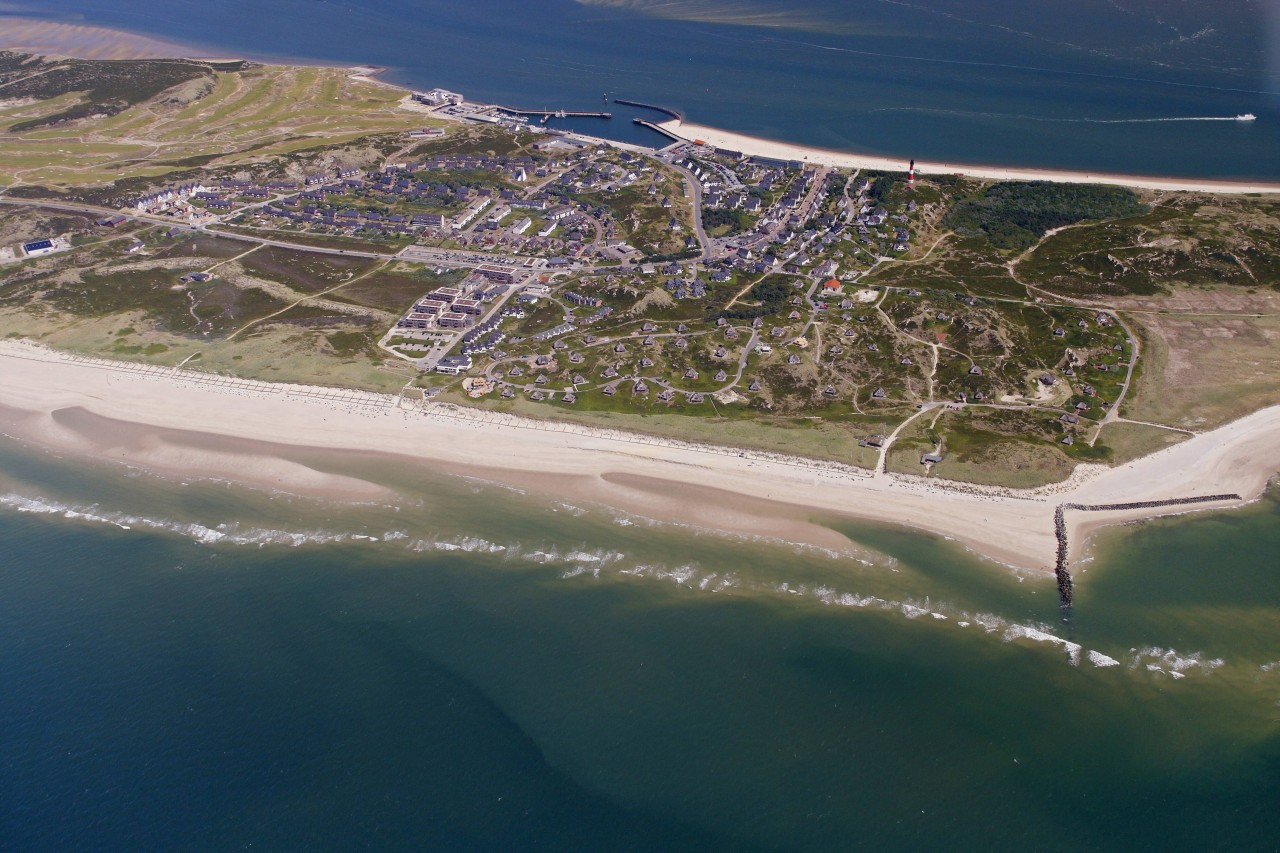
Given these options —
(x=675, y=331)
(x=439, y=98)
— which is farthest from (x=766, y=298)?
(x=439, y=98)

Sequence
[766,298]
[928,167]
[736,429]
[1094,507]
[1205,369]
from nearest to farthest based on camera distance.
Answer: [1094,507], [736,429], [1205,369], [766,298], [928,167]

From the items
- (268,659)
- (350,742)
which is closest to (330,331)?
(268,659)

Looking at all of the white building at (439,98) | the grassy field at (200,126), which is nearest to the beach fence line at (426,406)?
the grassy field at (200,126)

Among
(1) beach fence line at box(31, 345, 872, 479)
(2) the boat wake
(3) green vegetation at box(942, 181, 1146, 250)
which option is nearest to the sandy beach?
(3) green vegetation at box(942, 181, 1146, 250)

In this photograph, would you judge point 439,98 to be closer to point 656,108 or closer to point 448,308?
point 656,108

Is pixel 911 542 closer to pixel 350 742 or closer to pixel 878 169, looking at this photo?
pixel 350 742

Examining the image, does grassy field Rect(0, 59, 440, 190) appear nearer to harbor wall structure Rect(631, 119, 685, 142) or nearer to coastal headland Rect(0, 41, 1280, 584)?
coastal headland Rect(0, 41, 1280, 584)

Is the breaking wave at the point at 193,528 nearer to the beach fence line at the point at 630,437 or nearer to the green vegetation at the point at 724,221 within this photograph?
the beach fence line at the point at 630,437
